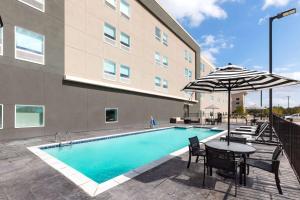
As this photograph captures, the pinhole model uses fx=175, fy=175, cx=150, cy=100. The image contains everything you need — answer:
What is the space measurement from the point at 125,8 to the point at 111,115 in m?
11.4

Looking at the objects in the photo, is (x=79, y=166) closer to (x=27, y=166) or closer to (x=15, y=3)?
(x=27, y=166)

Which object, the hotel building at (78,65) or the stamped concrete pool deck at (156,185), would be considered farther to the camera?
the hotel building at (78,65)

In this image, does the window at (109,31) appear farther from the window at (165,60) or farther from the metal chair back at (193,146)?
the metal chair back at (193,146)

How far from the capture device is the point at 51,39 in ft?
39.4

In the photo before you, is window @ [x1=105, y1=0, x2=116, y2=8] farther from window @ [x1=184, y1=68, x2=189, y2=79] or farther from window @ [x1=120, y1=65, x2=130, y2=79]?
window @ [x1=184, y1=68, x2=189, y2=79]

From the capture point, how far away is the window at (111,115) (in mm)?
16061

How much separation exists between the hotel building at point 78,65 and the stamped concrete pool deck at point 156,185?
20.3 ft

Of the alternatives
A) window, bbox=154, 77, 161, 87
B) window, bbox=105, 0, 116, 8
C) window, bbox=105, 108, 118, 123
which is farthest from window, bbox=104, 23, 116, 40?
window, bbox=154, 77, 161, 87

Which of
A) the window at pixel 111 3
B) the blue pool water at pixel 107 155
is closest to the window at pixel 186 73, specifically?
the window at pixel 111 3

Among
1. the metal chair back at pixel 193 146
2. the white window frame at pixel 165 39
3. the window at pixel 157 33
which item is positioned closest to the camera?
the metal chair back at pixel 193 146

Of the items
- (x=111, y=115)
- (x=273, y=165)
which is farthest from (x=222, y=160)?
(x=111, y=115)

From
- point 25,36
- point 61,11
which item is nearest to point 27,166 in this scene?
point 25,36

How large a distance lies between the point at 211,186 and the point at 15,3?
1366cm

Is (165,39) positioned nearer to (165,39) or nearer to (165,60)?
(165,39)
